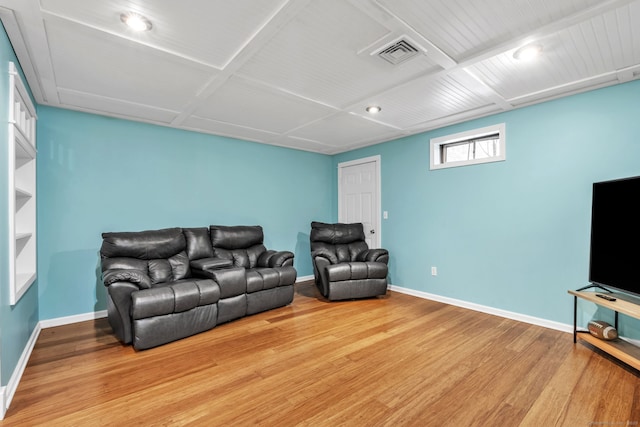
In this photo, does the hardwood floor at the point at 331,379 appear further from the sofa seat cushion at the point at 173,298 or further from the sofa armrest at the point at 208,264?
the sofa armrest at the point at 208,264

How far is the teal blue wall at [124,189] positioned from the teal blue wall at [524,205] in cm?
232

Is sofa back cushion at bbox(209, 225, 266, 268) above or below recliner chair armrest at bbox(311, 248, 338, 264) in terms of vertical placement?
above

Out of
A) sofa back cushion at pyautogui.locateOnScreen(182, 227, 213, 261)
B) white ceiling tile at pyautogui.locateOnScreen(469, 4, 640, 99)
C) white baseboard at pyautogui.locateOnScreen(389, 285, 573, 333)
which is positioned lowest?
white baseboard at pyautogui.locateOnScreen(389, 285, 573, 333)

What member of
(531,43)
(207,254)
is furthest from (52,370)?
(531,43)

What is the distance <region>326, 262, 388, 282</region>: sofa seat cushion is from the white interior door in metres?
0.84

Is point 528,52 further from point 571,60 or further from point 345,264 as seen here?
point 345,264

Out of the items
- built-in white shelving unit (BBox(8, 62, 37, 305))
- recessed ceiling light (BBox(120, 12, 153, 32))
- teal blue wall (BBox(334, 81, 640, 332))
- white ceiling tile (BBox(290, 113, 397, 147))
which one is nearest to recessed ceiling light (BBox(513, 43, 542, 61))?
teal blue wall (BBox(334, 81, 640, 332))

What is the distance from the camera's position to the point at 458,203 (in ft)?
12.6

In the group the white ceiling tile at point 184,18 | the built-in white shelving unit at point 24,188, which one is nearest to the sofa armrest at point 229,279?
the built-in white shelving unit at point 24,188

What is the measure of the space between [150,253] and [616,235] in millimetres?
4393

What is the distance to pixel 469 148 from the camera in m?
3.86

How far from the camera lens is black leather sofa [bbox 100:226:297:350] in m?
2.59

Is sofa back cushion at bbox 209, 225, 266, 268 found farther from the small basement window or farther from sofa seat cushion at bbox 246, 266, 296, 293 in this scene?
the small basement window

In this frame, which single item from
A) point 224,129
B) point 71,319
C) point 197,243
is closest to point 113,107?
point 224,129
